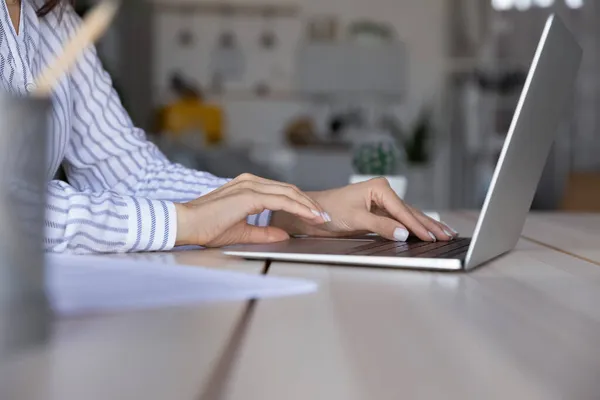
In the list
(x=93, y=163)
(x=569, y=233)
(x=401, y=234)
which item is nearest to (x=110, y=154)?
(x=93, y=163)

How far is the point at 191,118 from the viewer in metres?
6.46

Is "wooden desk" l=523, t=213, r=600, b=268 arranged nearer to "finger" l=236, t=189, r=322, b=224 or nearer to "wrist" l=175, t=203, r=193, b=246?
"finger" l=236, t=189, r=322, b=224

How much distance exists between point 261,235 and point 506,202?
27cm

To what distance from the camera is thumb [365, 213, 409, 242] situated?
88 cm

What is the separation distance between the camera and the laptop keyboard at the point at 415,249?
2.35ft

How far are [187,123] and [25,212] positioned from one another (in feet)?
20.4

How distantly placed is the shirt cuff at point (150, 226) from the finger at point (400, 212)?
24 centimetres

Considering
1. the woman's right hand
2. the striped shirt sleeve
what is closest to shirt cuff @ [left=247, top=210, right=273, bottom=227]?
the striped shirt sleeve

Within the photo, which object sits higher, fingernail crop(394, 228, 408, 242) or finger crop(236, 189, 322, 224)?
finger crop(236, 189, 322, 224)

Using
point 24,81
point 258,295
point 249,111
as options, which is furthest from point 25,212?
point 249,111

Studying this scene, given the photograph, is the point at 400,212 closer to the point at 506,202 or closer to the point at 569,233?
the point at 506,202

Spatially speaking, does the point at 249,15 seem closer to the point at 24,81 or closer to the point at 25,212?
the point at 24,81

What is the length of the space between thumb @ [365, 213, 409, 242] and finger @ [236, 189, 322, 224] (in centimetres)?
11

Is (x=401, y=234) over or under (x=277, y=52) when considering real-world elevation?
under
